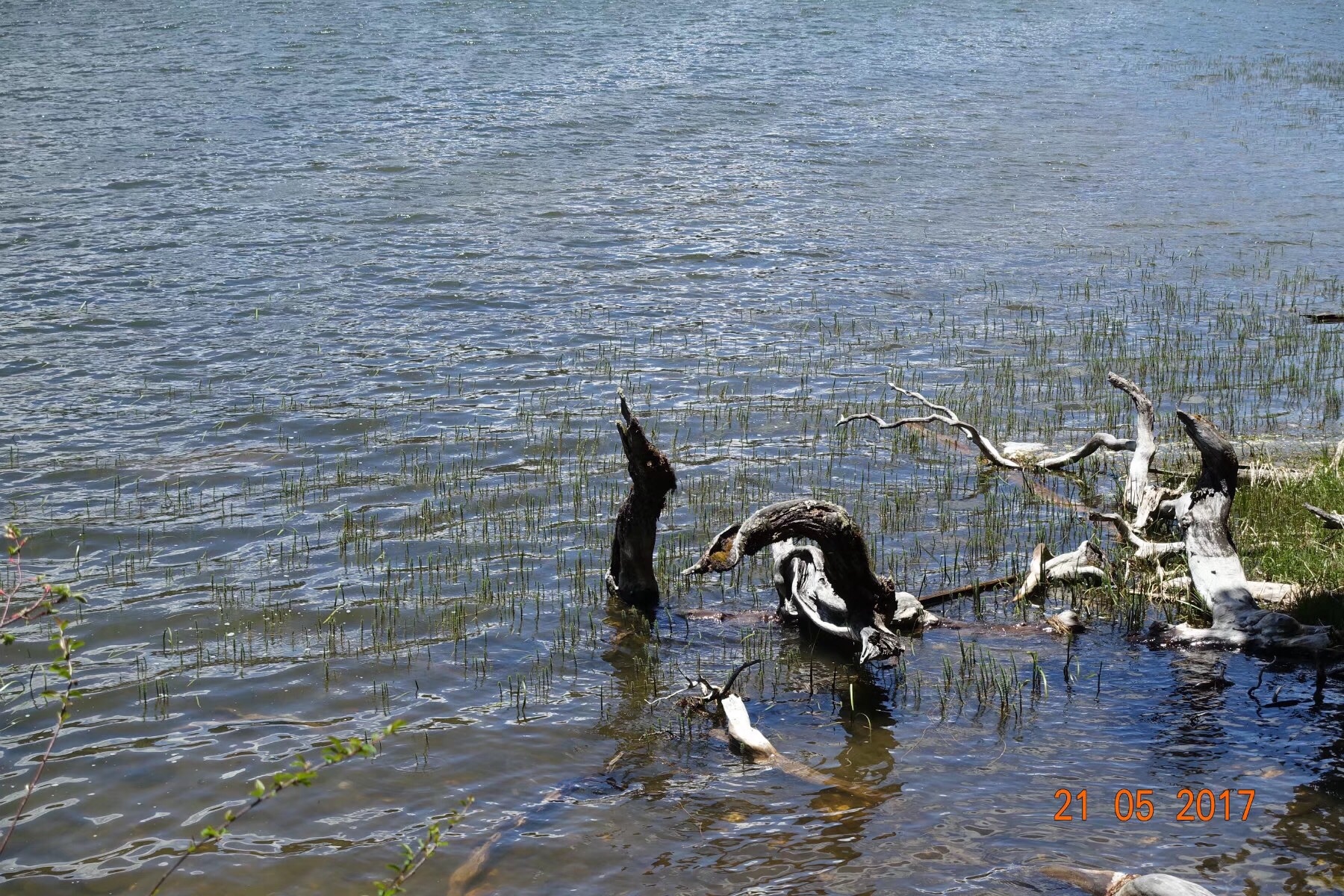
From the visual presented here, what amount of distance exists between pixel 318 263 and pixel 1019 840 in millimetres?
15903

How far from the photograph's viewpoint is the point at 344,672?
834cm

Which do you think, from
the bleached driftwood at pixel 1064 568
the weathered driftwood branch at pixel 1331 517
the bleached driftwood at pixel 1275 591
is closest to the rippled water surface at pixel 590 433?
the bleached driftwood at pixel 1064 568

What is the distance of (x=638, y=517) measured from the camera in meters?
8.73

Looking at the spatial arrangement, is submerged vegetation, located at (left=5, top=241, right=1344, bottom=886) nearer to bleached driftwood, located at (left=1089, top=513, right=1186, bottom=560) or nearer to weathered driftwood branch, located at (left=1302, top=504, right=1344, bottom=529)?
bleached driftwood, located at (left=1089, top=513, right=1186, bottom=560)

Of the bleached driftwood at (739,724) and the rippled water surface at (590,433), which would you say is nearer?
the rippled water surface at (590,433)

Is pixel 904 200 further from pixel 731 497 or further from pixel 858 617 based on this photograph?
pixel 858 617

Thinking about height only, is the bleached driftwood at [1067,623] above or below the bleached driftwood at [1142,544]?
below

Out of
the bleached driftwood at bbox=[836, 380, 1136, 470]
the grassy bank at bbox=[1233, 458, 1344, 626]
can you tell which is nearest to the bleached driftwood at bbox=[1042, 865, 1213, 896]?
the grassy bank at bbox=[1233, 458, 1344, 626]

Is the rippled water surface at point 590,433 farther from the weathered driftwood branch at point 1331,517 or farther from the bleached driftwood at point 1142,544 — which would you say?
the weathered driftwood branch at point 1331,517

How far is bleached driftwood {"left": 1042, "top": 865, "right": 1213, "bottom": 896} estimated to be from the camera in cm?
512

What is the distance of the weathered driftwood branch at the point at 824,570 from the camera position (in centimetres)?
756
